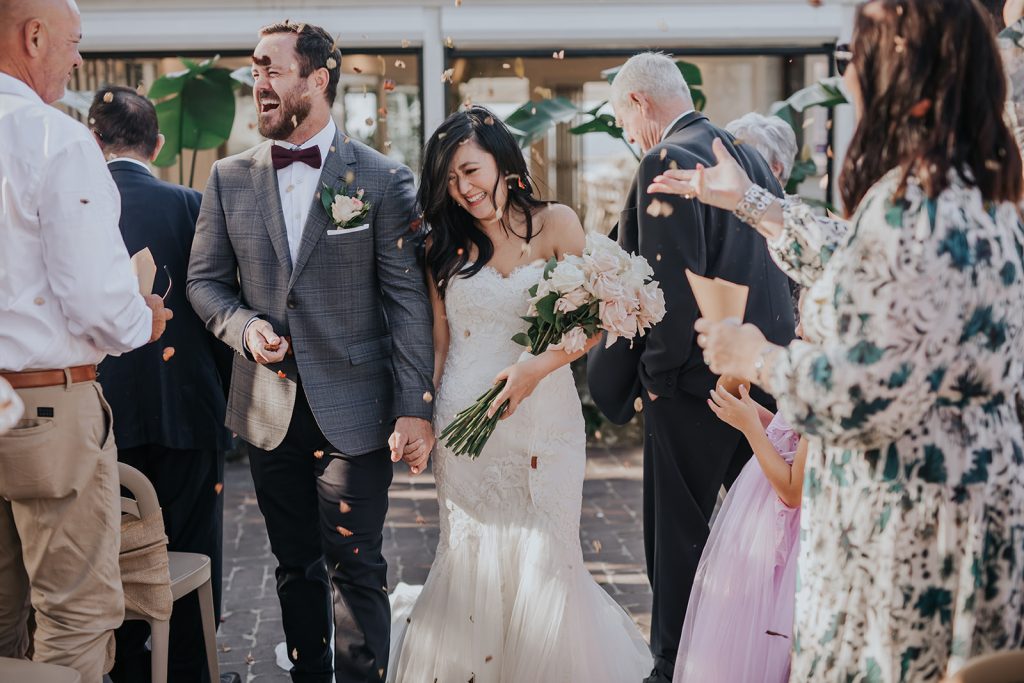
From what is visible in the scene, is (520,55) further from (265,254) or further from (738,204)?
(738,204)

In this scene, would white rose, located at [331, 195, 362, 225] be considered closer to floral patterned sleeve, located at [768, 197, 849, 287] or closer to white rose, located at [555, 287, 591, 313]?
white rose, located at [555, 287, 591, 313]

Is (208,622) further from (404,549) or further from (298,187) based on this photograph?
(404,549)

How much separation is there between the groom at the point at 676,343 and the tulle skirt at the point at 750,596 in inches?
29.7

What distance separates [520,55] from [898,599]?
7.61 metres

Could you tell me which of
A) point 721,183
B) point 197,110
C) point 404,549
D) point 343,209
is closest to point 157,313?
point 343,209

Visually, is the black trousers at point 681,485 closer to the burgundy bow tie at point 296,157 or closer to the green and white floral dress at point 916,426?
the burgundy bow tie at point 296,157

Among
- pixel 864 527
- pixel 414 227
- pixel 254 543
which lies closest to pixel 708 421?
pixel 414 227

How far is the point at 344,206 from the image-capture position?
372 centimetres

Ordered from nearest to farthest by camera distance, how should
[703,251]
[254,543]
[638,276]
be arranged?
1. [638,276]
2. [703,251]
3. [254,543]

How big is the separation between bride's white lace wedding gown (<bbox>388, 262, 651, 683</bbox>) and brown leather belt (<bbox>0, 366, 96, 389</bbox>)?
1309 mm

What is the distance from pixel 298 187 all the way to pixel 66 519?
4.63ft

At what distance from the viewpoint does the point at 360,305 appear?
12.5 ft

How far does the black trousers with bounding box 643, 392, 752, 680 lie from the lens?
4219mm

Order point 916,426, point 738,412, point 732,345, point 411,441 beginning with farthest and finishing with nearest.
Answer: point 411,441 → point 738,412 → point 732,345 → point 916,426
